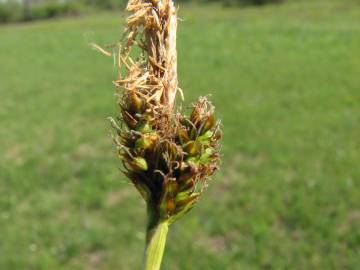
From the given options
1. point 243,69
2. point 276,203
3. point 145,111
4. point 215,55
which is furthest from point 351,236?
point 215,55

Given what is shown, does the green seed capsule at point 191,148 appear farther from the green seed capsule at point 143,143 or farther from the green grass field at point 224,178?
the green grass field at point 224,178

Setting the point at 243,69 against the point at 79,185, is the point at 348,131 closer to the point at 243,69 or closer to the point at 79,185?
the point at 79,185

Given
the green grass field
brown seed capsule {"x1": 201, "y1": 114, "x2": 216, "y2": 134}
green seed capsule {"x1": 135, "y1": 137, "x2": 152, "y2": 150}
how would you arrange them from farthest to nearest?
the green grass field < brown seed capsule {"x1": 201, "y1": 114, "x2": 216, "y2": 134} < green seed capsule {"x1": 135, "y1": 137, "x2": 152, "y2": 150}

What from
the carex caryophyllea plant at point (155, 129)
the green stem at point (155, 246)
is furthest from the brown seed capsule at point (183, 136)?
the green stem at point (155, 246)

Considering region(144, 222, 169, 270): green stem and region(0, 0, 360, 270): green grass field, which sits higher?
region(144, 222, 169, 270): green stem

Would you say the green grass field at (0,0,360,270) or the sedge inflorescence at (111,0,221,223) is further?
the green grass field at (0,0,360,270)

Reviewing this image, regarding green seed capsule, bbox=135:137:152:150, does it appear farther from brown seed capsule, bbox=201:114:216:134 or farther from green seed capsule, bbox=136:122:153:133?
brown seed capsule, bbox=201:114:216:134

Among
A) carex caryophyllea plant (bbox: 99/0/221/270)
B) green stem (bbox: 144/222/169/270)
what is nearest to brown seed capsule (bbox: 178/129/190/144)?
carex caryophyllea plant (bbox: 99/0/221/270)
